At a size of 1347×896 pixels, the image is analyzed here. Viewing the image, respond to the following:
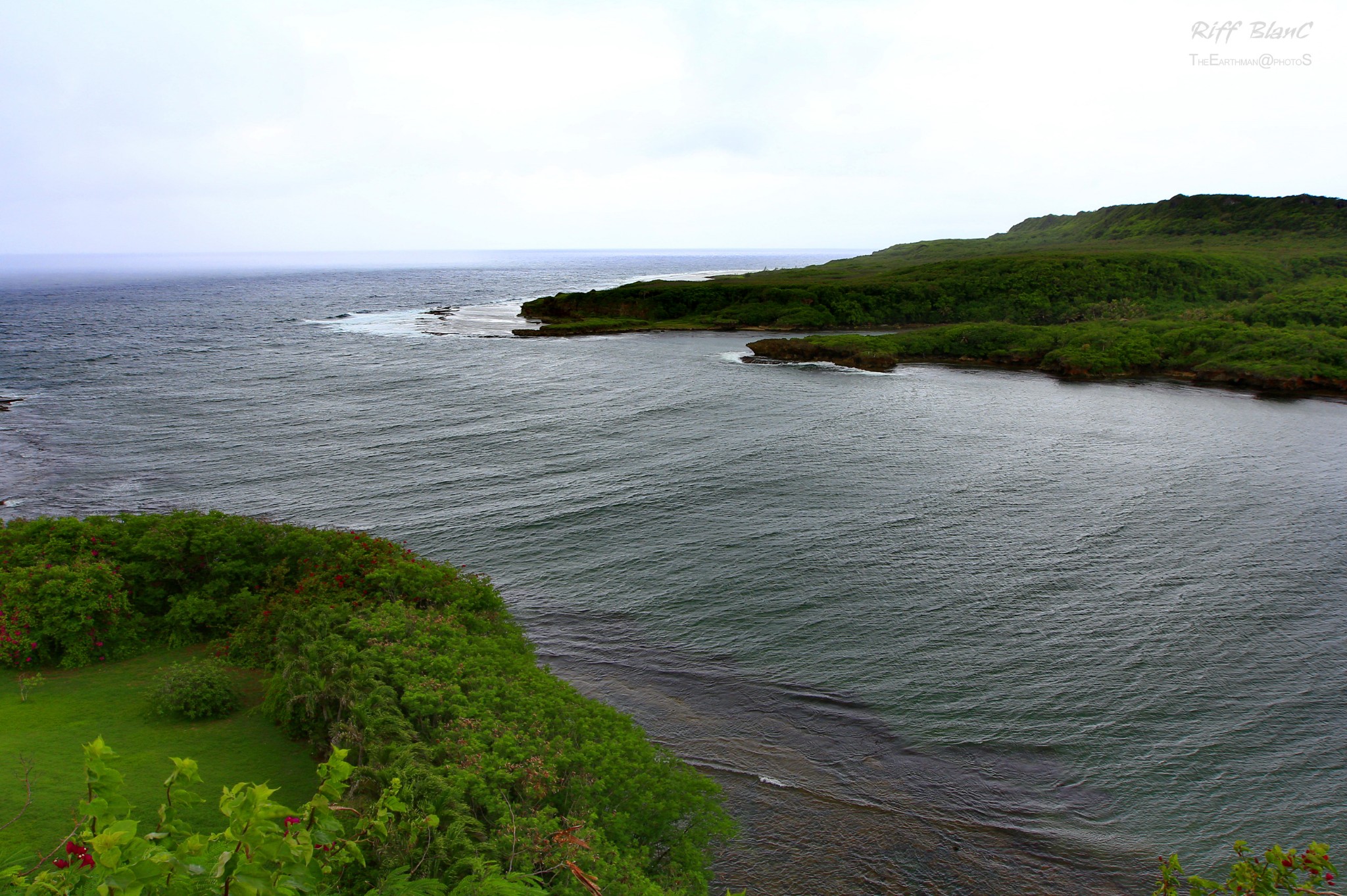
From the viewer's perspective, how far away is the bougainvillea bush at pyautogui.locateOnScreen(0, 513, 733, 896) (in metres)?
10.2

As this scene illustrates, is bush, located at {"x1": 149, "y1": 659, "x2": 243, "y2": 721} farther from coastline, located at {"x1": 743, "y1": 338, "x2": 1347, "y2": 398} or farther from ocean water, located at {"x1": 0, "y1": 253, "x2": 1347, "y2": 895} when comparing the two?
coastline, located at {"x1": 743, "y1": 338, "x2": 1347, "y2": 398}

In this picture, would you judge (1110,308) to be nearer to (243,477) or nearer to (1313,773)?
(1313,773)

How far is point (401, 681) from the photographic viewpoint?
13.2 metres

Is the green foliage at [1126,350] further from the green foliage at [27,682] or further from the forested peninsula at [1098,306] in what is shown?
the green foliage at [27,682]

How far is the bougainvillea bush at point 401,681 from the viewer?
403 inches

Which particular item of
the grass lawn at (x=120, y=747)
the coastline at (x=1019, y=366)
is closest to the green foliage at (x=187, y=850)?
the grass lawn at (x=120, y=747)

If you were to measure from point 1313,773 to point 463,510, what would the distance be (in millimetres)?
30489

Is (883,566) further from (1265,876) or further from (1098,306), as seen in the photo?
(1098,306)

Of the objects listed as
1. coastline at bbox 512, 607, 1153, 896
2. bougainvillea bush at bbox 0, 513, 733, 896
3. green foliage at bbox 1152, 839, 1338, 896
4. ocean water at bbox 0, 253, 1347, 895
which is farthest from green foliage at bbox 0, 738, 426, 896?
ocean water at bbox 0, 253, 1347, 895

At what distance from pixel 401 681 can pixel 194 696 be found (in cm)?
444

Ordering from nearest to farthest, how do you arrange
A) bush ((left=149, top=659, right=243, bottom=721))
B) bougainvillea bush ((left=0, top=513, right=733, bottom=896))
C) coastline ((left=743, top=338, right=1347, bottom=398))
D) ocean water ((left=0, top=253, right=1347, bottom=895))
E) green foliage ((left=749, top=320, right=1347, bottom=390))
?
1. bougainvillea bush ((left=0, top=513, right=733, bottom=896))
2. bush ((left=149, top=659, right=243, bottom=721))
3. ocean water ((left=0, top=253, right=1347, bottom=895))
4. coastline ((left=743, top=338, right=1347, bottom=398))
5. green foliage ((left=749, top=320, right=1347, bottom=390))

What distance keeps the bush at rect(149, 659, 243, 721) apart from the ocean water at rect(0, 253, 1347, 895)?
31.0 feet

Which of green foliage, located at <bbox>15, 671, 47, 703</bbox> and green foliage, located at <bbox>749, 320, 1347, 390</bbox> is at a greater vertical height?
green foliage, located at <bbox>749, 320, 1347, 390</bbox>

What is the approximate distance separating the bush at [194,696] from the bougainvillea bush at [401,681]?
97cm
